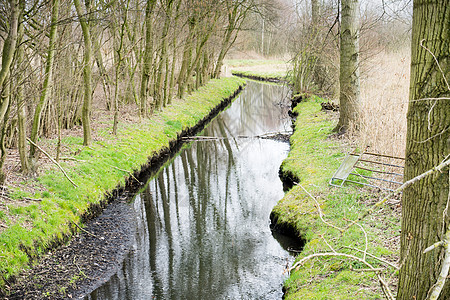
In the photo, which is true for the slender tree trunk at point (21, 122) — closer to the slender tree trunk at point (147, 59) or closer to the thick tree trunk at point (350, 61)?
the slender tree trunk at point (147, 59)

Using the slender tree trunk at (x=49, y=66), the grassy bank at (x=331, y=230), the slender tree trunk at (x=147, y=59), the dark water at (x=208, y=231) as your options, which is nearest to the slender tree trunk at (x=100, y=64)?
the slender tree trunk at (x=147, y=59)

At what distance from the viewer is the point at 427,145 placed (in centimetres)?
300

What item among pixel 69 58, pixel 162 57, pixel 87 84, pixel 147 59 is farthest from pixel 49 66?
pixel 162 57

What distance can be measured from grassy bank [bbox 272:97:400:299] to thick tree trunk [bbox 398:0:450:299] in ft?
1.06

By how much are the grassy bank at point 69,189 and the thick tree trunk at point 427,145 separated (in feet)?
17.1

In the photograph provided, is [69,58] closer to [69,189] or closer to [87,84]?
[87,84]

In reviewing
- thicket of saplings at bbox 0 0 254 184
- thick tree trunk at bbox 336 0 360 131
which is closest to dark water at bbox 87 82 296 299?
thicket of saplings at bbox 0 0 254 184

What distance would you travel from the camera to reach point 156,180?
1135 cm

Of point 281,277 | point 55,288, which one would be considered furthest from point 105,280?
point 281,277

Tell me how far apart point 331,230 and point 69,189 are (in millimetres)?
5172

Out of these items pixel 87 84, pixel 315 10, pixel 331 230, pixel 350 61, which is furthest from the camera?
pixel 315 10

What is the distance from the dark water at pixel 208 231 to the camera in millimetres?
6348

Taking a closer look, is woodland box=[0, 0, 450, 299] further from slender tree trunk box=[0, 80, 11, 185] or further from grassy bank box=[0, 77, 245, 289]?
grassy bank box=[0, 77, 245, 289]

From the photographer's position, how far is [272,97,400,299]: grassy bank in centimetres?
512
